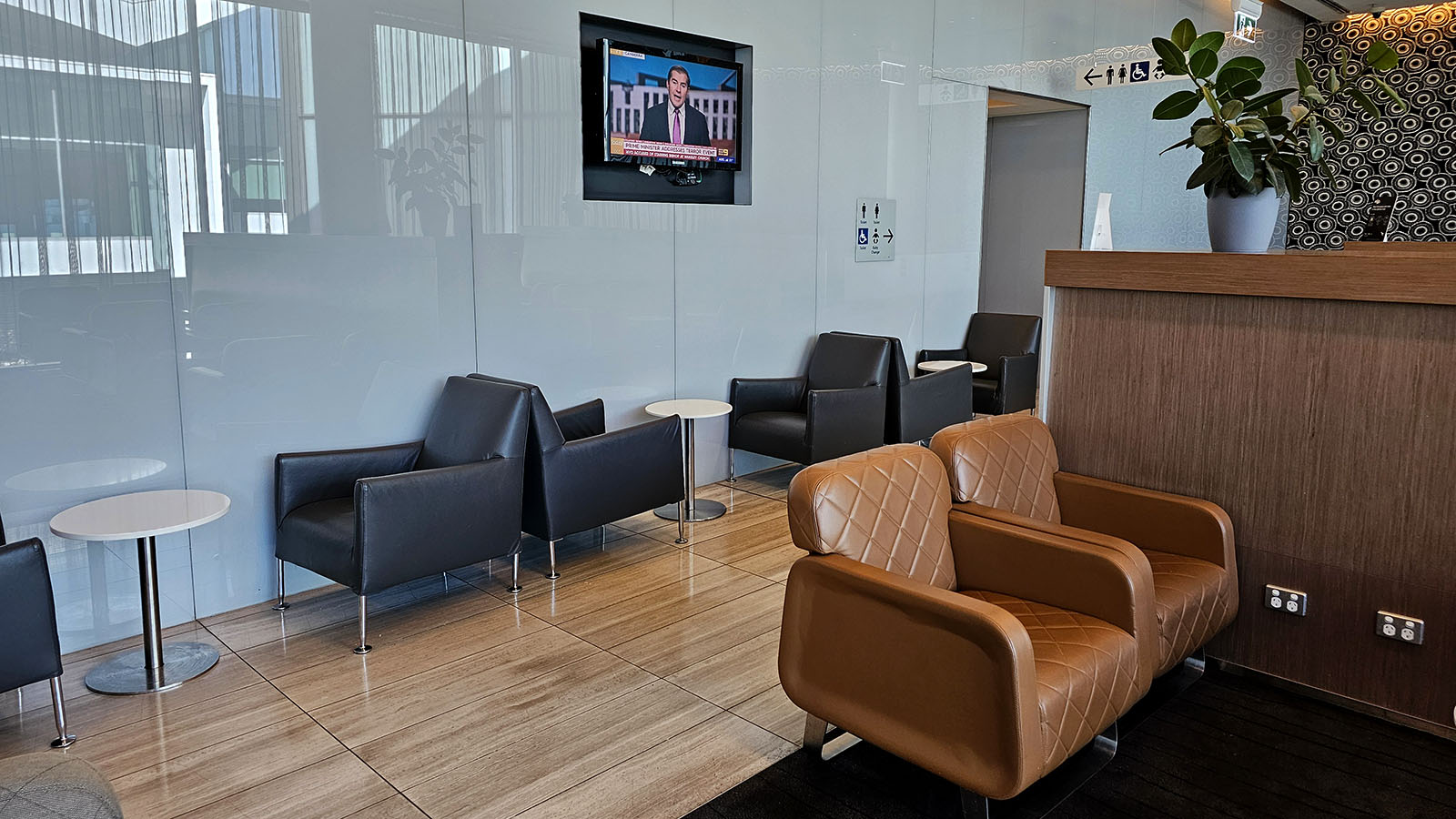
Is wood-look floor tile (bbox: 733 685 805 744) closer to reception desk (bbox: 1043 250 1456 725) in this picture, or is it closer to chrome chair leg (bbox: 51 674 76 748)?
reception desk (bbox: 1043 250 1456 725)

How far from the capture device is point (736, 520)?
5711mm

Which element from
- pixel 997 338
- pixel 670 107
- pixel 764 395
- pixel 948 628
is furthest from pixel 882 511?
pixel 997 338

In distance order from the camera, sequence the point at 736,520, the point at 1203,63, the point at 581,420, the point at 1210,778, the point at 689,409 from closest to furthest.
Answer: the point at 1210,778 → the point at 1203,63 → the point at 581,420 → the point at 689,409 → the point at 736,520

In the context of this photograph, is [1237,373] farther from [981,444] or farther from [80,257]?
[80,257]

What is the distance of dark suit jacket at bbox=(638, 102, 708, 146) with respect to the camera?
18.7 ft

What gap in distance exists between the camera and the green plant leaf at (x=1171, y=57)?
344 cm

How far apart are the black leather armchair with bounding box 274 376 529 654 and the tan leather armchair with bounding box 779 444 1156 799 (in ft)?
5.74

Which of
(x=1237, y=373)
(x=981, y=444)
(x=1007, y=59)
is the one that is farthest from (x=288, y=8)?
(x=1007, y=59)

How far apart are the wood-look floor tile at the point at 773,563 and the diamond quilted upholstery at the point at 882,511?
5.25ft

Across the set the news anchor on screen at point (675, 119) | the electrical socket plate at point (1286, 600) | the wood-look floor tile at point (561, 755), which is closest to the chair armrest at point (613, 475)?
the wood-look floor tile at point (561, 755)

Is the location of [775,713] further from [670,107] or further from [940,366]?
[940,366]

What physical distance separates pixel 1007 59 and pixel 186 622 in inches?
281

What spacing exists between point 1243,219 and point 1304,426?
74 cm

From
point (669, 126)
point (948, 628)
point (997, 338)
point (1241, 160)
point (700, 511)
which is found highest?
point (669, 126)
